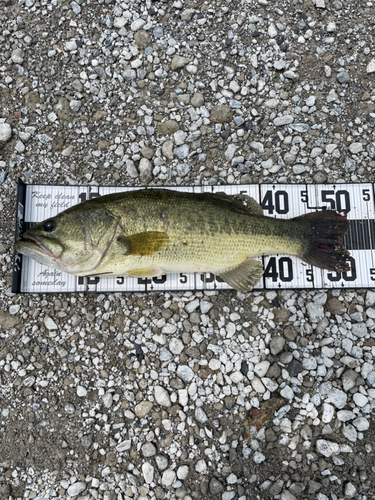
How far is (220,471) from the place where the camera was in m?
3.72

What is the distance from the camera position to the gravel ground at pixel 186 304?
3768 mm

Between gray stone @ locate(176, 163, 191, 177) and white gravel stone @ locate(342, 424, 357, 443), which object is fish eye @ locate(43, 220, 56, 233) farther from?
white gravel stone @ locate(342, 424, 357, 443)

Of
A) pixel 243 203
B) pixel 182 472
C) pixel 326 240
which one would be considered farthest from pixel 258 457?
pixel 243 203

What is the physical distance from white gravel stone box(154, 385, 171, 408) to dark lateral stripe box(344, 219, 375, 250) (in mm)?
2753

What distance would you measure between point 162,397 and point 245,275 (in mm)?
1653

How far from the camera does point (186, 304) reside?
163 inches

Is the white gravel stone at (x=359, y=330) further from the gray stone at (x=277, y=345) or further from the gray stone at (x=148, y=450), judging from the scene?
the gray stone at (x=148, y=450)

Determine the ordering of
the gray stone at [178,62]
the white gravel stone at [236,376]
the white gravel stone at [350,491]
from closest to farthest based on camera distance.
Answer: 1. the white gravel stone at [350,491]
2. the white gravel stone at [236,376]
3. the gray stone at [178,62]

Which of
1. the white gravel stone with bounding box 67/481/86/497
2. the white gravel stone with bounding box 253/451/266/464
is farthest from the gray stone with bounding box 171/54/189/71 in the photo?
the white gravel stone with bounding box 67/481/86/497

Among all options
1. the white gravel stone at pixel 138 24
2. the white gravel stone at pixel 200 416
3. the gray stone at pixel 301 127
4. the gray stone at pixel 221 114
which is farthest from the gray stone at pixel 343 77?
the white gravel stone at pixel 200 416

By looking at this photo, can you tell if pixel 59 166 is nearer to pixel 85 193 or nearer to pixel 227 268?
pixel 85 193

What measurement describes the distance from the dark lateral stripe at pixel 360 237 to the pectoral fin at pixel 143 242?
2261mm

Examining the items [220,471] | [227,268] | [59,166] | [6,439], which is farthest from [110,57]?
[220,471]

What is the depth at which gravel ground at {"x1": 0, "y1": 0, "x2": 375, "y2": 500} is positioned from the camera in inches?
148
